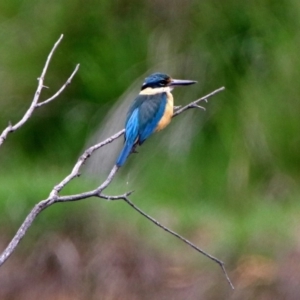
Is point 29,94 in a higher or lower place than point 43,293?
higher

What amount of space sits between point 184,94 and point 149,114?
232 centimetres

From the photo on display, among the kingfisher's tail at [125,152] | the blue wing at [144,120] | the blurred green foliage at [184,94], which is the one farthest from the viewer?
the blurred green foliage at [184,94]

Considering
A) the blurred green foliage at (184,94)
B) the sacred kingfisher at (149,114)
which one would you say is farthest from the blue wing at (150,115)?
the blurred green foliage at (184,94)

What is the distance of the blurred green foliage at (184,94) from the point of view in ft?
19.4

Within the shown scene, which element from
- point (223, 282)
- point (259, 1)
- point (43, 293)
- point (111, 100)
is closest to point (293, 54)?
point (259, 1)

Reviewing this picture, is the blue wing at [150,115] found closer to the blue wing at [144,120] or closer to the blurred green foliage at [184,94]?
the blue wing at [144,120]

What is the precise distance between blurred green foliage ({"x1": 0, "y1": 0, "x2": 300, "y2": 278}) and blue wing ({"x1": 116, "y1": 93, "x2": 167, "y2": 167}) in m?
2.03

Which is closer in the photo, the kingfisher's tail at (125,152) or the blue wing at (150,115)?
the kingfisher's tail at (125,152)

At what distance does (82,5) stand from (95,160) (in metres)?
1.13

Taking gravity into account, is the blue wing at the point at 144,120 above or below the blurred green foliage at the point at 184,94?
above

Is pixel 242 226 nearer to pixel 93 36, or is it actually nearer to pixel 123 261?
pixel 123 261

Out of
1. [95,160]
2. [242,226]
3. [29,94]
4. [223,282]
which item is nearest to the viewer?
[223,282]

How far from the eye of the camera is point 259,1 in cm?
607

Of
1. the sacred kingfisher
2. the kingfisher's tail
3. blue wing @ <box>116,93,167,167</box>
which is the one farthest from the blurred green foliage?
the kingfisher's tail
